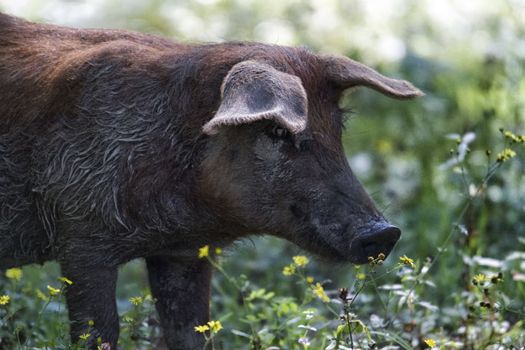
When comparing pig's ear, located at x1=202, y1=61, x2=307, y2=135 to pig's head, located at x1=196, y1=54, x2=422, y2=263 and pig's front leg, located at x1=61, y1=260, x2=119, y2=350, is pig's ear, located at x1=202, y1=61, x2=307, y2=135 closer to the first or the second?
pig's head, located at x1=196, y1=54, x2=422, y2=263

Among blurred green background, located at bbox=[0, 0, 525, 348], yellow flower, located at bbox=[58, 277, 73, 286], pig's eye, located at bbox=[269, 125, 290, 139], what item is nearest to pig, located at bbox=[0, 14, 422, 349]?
pig's eye, located at bbox=[269, 125, 290, 139]

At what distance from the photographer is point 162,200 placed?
4.60m

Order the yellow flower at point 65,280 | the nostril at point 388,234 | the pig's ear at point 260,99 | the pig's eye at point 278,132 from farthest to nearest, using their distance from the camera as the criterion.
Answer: the pig's eye at point 278,132
the nostril at point 388,234
the yellow flower at point 65,280
the pig's ear at point 260,99

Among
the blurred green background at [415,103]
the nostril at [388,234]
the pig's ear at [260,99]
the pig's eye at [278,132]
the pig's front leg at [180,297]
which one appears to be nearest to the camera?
the pig's ear at [260,99]

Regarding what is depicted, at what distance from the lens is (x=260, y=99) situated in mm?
4199

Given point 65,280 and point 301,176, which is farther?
point 301,176

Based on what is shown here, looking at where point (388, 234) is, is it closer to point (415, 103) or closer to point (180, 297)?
point (180, 297)

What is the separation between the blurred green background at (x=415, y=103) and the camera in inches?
268

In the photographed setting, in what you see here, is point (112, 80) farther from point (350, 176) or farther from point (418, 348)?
point (418, 348)

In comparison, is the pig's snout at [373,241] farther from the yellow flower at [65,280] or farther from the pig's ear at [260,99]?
the yellow flower at [65,280]

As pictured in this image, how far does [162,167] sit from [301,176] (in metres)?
0.58

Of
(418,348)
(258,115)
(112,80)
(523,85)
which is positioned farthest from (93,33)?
(523,85)

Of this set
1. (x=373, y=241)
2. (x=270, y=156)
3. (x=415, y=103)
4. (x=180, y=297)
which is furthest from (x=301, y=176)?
(x=415, y=103)

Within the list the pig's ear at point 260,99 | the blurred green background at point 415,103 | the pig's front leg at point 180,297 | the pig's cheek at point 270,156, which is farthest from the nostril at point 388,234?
the pig's front leg at point 180,297
